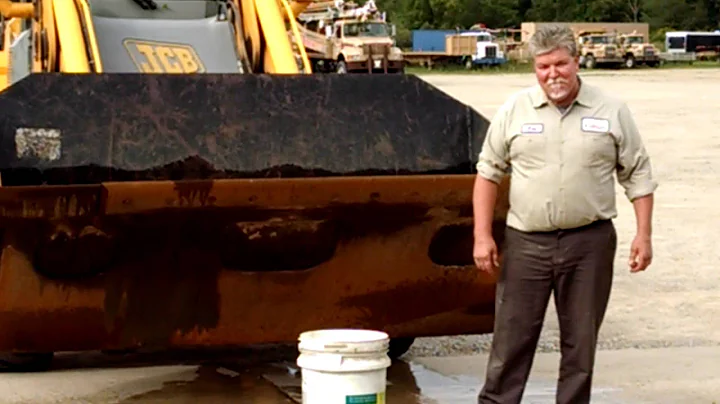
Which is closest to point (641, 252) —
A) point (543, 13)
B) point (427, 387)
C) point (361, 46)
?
point (427, 387)

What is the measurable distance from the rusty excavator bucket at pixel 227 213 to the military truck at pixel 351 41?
38.6 m

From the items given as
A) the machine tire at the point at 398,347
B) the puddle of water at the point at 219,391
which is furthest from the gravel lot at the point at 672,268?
the puddle of water at the point at 219,391

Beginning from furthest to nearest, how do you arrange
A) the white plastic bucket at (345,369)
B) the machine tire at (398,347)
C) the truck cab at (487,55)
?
1. the truck cab at (487,55)
2. the machine tire at (398,347)
3. the white plastic bucket at (345,369)

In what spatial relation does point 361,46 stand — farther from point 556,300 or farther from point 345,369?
point 345,369

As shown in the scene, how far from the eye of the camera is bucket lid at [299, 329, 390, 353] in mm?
5129

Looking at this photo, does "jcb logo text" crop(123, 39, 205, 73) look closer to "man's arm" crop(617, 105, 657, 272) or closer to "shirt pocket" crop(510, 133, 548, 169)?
"shirt pocket" crop(510, 133, 548, 169)

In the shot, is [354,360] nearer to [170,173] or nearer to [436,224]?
[436,224]

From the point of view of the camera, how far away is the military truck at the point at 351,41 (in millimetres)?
45938

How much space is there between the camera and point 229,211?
582cm

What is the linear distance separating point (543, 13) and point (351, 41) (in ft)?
199

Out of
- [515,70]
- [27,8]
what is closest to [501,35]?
[515,70]

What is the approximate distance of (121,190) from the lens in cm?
561

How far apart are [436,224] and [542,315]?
822mm

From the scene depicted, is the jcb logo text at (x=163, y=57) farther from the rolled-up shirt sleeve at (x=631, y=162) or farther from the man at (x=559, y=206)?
the rolled-up shirt sleeve at (x=631, y=162)
